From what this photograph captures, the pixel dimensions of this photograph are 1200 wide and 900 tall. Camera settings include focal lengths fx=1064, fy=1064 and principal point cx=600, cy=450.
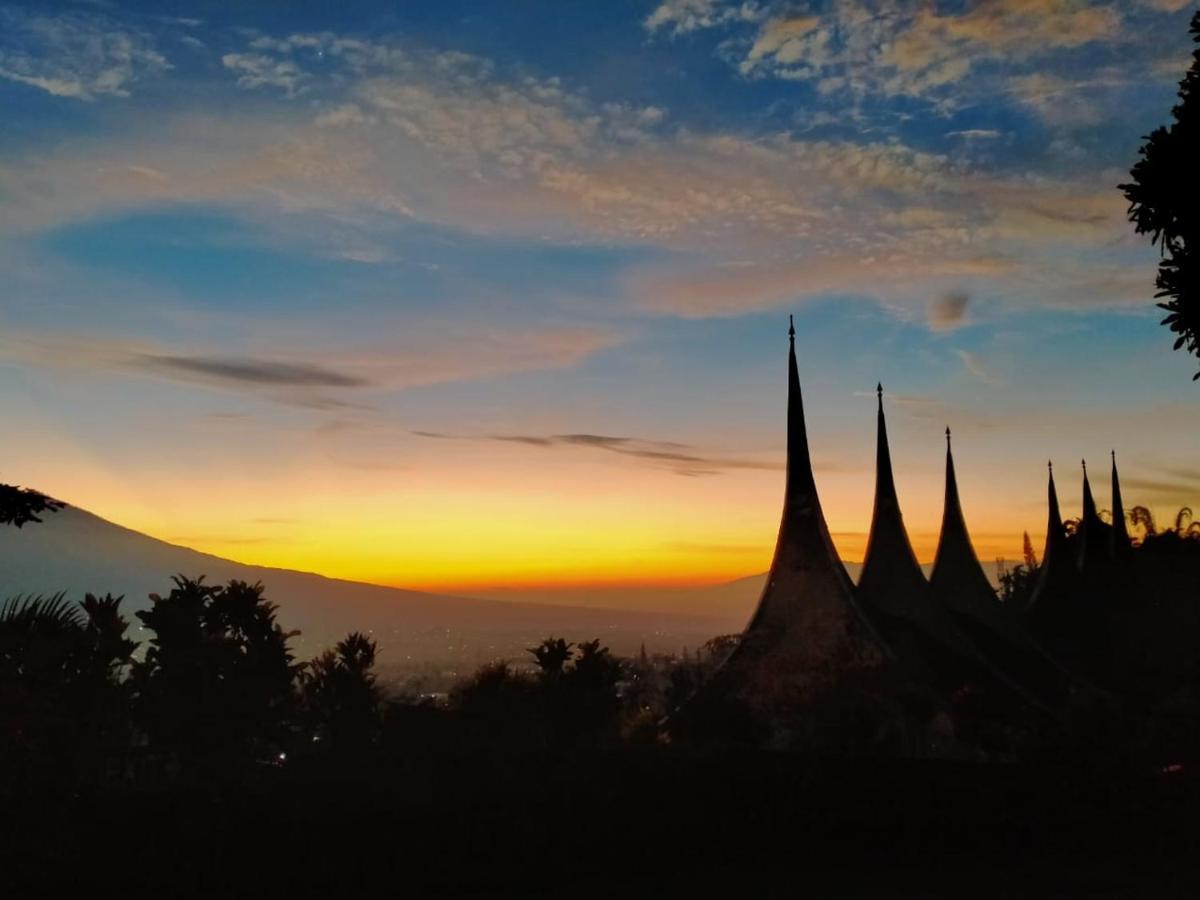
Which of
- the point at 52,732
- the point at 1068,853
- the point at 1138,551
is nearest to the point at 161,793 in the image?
the point at 52,732

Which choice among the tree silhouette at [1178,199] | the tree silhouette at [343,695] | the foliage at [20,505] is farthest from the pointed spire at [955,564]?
the foliage at [20,505]

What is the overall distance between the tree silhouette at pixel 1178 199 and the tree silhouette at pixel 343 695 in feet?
45.1

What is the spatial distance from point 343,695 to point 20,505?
478 inches

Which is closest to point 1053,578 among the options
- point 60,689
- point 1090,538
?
point 1090,538

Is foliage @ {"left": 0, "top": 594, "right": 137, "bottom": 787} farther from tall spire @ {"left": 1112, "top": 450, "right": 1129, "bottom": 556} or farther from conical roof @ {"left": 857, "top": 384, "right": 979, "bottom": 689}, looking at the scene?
tall spire @ {"left": 1112, "top": 450, "right": 1129, "bottom": 556}

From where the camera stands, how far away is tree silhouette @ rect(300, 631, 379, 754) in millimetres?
18562

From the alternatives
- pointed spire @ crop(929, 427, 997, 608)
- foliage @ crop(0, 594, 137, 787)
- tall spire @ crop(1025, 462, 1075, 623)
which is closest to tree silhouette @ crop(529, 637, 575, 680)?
foliage @ crop(0, 594, 137, 787)

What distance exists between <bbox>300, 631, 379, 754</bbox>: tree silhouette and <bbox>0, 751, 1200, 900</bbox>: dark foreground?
4.22 meters

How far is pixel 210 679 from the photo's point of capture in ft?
63.1

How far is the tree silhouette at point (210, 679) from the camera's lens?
1898 cm

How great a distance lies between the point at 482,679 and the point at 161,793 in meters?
6.94

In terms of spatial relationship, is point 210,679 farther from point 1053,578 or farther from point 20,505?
point 1053,578

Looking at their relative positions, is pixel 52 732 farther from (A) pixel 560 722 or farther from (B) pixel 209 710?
(A) pixel 560 722

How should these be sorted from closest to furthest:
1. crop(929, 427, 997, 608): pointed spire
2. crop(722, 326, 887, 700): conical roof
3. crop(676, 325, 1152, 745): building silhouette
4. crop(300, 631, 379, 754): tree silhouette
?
crop(300, 631, 379, 754): tree silhouette → crop(676, 325, 1152, 745): building silhouette → crop(722, 326, 887, 700): conical roof → crop(929, 427, 997, 608): pointed spire
